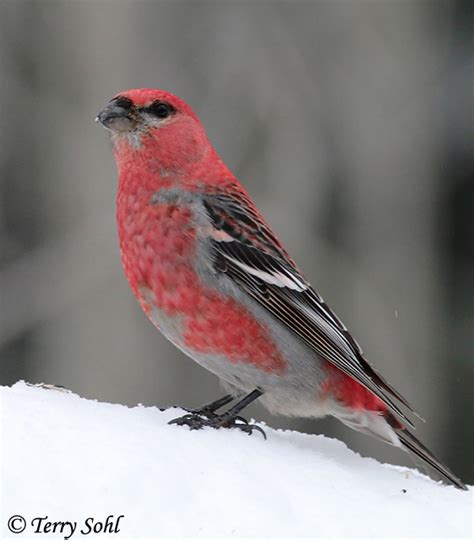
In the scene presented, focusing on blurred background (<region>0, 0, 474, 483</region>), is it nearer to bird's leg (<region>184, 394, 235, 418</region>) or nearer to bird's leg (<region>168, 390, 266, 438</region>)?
bird's leg (<region>184, 394, 235, 418</region>)

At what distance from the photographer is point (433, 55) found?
7344 mm

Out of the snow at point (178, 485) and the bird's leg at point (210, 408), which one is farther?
the bird's leg at point (210, 408)

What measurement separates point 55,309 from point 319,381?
3.10m

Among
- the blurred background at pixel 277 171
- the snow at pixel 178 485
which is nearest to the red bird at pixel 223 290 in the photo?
the snow at pixel 178 485

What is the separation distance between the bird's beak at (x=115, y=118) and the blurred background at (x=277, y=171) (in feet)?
7.74

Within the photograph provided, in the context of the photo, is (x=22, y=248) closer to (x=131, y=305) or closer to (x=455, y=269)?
(x=131, y=305)

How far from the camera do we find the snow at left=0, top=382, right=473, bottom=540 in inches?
91.3

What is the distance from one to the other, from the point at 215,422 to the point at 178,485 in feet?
2.88

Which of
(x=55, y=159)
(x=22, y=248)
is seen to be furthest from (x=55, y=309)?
(x=55, y=159)

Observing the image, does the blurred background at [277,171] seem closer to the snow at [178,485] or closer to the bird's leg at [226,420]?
the bird's leg at [226,420]

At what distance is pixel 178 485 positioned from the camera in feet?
8.14

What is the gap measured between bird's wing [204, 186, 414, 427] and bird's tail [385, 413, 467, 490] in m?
0.13

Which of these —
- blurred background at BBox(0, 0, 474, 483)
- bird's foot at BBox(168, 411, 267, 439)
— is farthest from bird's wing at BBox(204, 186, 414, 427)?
blurred background at BBox(0, 0, 474, 483)

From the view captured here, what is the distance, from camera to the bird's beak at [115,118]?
3.76 m
